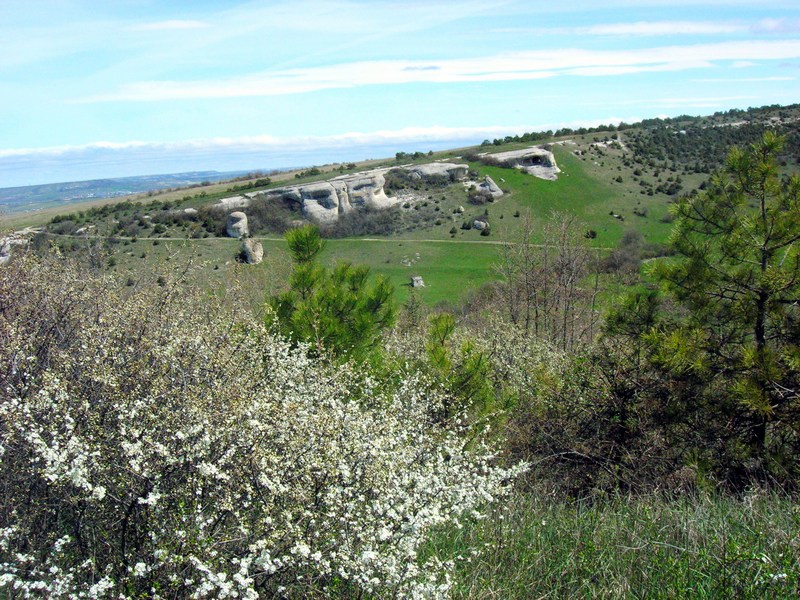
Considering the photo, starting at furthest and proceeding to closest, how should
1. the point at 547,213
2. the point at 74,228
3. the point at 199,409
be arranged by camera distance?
the point at 547,213 → the point at 74,228 → the point at 199,409

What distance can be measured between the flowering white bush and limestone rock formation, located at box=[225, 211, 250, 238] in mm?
48097

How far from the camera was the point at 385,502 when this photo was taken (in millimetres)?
4414

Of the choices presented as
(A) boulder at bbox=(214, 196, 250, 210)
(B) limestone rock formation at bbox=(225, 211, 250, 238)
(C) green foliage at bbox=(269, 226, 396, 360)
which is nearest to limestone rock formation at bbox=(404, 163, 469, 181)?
(A) boulder at bbox=(214, 196, 250, 210)

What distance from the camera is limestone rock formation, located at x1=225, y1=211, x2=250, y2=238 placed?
52375 mm

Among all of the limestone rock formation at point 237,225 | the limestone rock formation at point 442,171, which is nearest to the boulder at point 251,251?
the limestone rock formation at point 237,225

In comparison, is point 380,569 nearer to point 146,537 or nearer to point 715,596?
point 146,537

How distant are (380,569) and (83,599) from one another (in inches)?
75.1

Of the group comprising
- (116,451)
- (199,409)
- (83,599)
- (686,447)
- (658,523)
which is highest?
(199,409)

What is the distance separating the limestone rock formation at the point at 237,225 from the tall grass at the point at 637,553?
161 feet

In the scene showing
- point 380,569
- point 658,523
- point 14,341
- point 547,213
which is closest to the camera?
point 380,569

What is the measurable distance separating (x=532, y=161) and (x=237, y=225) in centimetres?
3358

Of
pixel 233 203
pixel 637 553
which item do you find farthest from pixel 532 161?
pixel 637 553

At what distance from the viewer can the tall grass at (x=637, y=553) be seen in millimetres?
4082

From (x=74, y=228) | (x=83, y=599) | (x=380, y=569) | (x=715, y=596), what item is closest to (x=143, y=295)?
(x=83, y=599)
